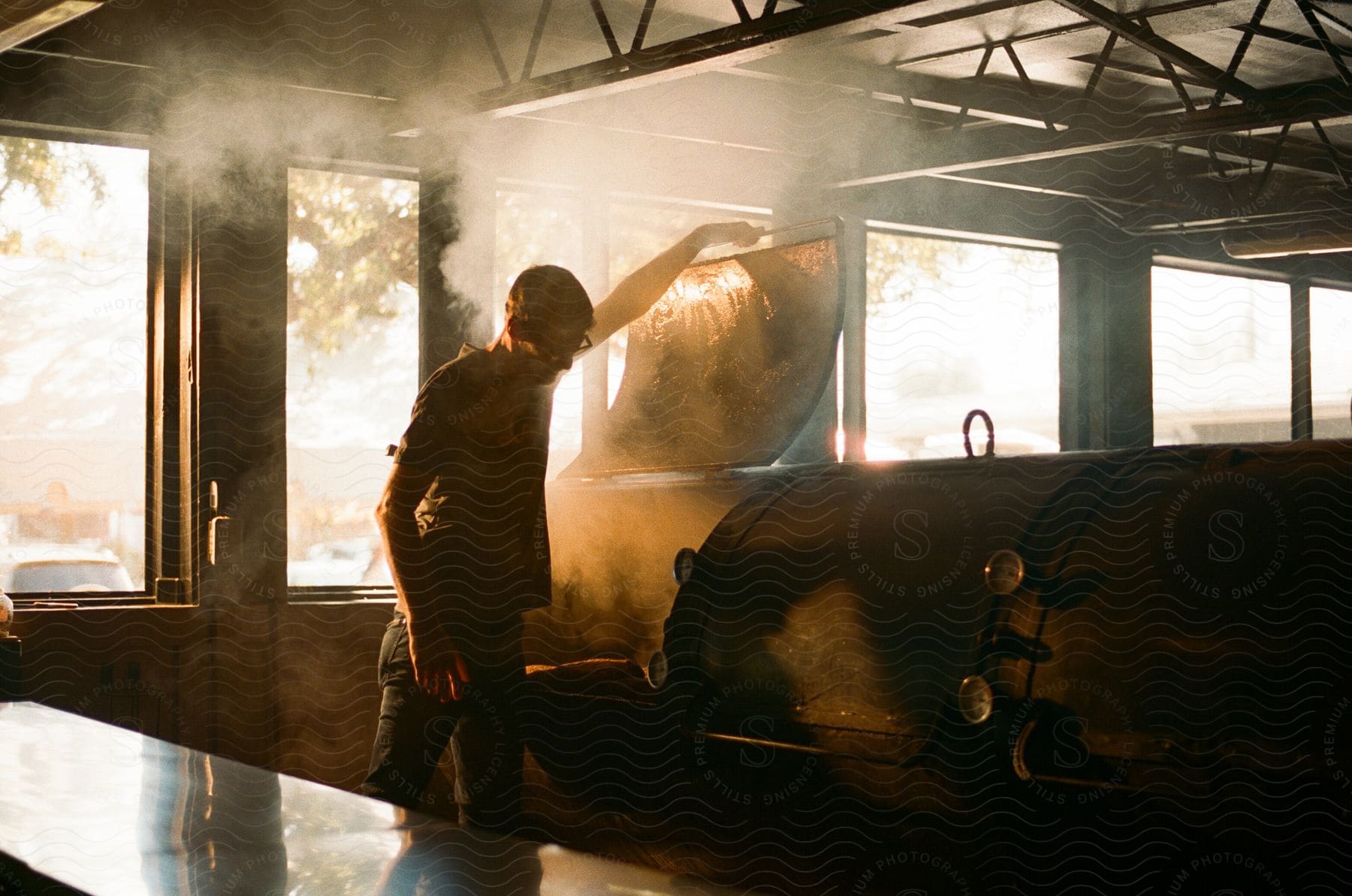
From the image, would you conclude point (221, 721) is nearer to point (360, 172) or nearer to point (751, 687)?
point (360, 172)

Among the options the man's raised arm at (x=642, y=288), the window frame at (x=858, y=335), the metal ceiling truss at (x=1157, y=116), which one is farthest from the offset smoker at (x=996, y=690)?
the window frame at (x=858, y=335)

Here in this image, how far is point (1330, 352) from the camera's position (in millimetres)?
12820

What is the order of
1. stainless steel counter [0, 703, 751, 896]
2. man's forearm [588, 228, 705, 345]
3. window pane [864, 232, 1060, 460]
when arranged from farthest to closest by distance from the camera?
window pane [864, 232, 1060, 460] < man's forearm [588, 228, 705, 345] < stainless steel counter [0, 703, 751, 896]

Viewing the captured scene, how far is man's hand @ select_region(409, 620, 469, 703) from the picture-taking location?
3.51 m

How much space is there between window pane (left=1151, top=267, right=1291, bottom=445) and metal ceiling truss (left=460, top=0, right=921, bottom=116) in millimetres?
7280

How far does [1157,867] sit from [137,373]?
18.0ft

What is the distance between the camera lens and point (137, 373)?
630 cm

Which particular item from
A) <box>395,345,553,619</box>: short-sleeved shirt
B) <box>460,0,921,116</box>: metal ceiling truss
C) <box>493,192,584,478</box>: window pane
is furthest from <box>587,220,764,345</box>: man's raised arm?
<box>493,192,584,478</box>: window pane

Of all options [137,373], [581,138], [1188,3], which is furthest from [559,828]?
[1188,3]

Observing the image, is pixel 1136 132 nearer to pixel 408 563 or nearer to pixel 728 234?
pixel 728 234

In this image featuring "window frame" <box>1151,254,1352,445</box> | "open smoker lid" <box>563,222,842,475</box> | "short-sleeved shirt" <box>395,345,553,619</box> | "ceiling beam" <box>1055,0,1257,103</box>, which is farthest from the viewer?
"window frame" <box>1151,254,1352,445</box>

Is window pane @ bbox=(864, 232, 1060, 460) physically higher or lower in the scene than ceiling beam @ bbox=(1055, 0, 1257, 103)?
lower

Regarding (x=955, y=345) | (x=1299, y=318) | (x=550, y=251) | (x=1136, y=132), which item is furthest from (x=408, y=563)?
(x=1299, y=318)

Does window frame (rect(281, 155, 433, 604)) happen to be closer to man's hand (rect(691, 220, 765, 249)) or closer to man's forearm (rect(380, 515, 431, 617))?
man's hand (rect(691, 220, 765, 249))
